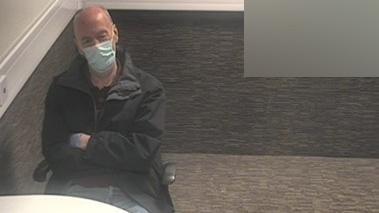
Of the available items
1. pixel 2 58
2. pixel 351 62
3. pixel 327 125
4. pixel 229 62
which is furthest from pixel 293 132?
pixel 2 58

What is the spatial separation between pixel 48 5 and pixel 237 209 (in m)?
1.06

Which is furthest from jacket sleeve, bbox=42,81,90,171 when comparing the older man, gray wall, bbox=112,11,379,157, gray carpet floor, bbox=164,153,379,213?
gray wall, bbox=112,11,379,157

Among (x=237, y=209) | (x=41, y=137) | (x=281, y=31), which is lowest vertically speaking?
(x=237, y=209)

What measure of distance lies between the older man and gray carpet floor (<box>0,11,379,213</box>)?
0.69 metres

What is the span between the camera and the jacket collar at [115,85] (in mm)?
2129

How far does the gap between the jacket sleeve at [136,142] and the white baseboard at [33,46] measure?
311mm

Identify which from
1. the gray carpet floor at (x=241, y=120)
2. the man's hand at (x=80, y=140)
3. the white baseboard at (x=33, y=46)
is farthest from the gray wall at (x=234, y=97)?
the man's hand at (x=80, y=140)

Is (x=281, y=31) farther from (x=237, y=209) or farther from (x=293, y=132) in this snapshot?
(x=293, y=132)

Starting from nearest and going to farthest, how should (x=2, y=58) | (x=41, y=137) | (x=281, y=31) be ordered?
1. (x=281, y=31)
2. (x=2, y=58)
3. (x=41, y=137)

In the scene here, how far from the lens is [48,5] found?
2559 mm

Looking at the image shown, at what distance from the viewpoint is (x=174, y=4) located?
9.43 ft

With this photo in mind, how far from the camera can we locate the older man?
2113mm

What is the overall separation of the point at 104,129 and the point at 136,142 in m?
0.12

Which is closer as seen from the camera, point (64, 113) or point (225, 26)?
point (64, 113)
